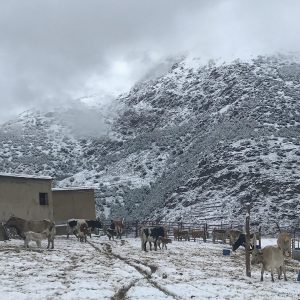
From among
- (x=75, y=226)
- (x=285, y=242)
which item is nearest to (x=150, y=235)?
(x=285, y=242)

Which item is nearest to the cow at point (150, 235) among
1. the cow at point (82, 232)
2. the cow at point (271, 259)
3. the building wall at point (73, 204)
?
the cow at point (82, 232)

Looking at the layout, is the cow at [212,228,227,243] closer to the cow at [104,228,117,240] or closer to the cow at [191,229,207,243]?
the cow at [191,229,207,243]

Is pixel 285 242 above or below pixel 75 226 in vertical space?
below

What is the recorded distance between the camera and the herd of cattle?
17.6m

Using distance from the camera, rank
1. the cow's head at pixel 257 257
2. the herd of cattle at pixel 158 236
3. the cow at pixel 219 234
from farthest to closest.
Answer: the cow at pixel 219 234 < the cow's head at pixel 257 257 < the herd of cattle at pixel 158 236

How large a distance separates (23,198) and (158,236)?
31.9 feet

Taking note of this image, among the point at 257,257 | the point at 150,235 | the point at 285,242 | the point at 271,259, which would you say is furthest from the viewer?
the point at 150,235

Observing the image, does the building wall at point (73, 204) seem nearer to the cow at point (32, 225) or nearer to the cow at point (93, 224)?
the cow at point (93, 224)

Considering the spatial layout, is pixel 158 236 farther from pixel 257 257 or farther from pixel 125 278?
pixel 125 278

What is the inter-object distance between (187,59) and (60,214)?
128768 mm

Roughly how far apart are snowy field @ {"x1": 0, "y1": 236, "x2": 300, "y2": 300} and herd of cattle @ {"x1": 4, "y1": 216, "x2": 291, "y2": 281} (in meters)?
0.70

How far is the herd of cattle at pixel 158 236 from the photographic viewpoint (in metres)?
17.6

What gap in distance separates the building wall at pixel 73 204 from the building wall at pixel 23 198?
4798 mm

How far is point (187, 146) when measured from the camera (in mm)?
94625
